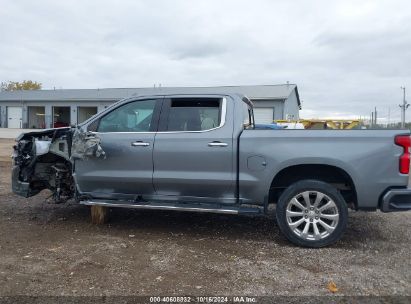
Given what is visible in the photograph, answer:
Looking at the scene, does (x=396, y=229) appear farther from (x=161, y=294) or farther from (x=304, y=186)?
(x=161, y=294)

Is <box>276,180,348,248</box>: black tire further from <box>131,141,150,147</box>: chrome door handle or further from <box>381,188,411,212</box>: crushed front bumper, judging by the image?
<box>131,141,150,147</box>: chrome door handle

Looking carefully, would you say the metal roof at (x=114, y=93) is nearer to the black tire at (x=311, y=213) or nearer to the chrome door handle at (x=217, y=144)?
the chrome door handle at (x=217, y=144)

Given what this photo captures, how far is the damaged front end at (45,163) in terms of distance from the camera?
19.5 feet

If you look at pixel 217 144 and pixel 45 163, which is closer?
pixel 217 144

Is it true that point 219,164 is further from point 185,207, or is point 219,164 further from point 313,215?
point 313,215

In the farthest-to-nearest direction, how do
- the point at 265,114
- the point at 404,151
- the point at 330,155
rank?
the point at 265,114, the point at 330,155, the point at 404,151

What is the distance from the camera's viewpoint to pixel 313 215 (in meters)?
5.10

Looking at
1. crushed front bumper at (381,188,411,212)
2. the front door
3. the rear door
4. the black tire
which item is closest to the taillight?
crushed front bumper at (381,188,411,212)

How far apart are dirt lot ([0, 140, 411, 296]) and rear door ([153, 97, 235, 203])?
0.66m

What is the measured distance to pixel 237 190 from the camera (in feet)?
17.5

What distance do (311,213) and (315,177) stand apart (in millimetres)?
543

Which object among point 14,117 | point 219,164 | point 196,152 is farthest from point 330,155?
point 14,117

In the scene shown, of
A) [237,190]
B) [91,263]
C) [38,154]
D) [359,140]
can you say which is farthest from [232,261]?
[38,154]

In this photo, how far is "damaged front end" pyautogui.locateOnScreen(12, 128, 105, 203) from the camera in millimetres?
5945
